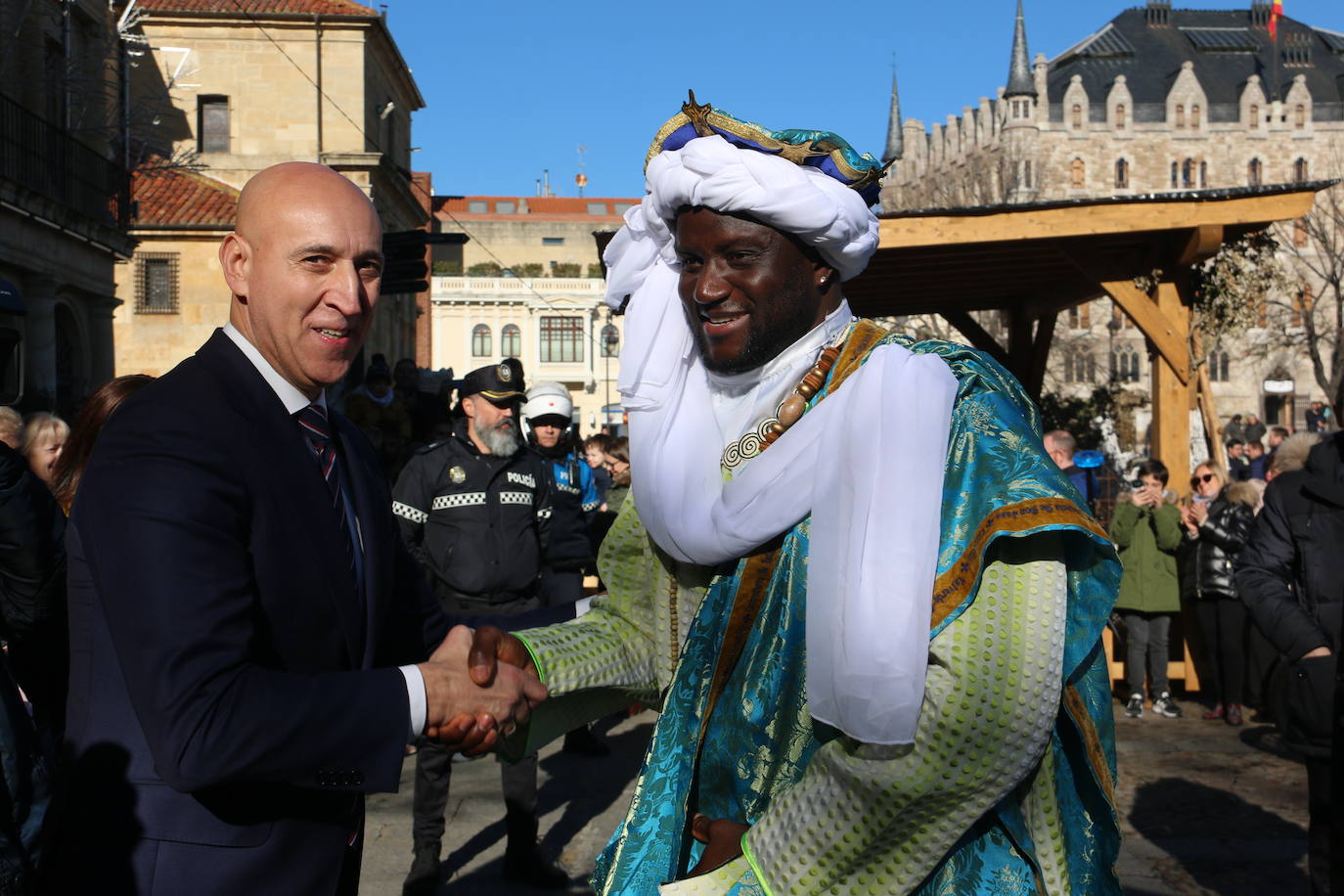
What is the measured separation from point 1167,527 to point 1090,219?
2.22 m

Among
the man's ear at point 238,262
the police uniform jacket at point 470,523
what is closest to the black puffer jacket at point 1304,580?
the police uniform jacket at point 470,523

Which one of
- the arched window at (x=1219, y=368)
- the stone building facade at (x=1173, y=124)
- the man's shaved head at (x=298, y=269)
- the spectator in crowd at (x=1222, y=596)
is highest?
the stone building facade at (x=1173, y=124)

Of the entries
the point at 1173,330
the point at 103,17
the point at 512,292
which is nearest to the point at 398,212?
the point at 103,17

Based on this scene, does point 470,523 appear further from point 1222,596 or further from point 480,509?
point 1222,596

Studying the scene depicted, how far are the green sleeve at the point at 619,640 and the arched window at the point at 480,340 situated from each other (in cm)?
6873

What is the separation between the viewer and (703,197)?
2.39 meters

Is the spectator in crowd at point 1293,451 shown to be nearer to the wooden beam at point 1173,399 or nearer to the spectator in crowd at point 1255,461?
the wooden beam at point 1173,399

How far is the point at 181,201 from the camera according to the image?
108 ft

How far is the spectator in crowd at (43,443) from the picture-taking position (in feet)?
17.1

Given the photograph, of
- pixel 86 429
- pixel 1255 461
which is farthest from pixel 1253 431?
pixel 86 429

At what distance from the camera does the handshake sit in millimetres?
2262

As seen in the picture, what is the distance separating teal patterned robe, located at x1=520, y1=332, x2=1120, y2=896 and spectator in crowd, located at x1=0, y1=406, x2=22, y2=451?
355cm

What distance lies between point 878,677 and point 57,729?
3434 mm

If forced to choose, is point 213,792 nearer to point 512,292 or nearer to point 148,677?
point 148,677
